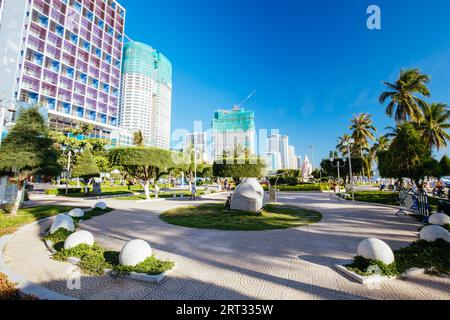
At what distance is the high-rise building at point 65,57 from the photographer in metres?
55.4

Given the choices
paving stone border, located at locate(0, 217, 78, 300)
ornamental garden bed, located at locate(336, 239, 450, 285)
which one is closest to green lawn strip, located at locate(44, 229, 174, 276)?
paving stone border, located at locate(0, 217, 78, 300)

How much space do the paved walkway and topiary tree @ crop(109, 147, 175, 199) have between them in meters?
12.8

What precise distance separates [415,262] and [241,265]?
4.55 meters

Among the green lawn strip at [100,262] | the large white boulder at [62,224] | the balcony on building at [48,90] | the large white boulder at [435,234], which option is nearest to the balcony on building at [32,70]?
the balcony on building at [48,90]

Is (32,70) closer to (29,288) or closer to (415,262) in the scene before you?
(29,288)

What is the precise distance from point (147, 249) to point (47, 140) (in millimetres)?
13438

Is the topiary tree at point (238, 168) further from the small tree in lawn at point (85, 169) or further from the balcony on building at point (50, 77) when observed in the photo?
the balcony on building at point (50, 77)

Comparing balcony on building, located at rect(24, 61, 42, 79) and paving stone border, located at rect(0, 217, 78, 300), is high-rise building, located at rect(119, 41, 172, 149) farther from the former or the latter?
paving stone border, located at rect(0, 217, 78, 300)

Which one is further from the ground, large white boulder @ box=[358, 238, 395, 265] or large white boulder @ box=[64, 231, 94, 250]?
large white boulder @ box=[358, 238, 395, 265]

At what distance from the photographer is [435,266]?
210 inches

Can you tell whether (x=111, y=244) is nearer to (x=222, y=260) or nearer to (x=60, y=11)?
(x=222, y=260)

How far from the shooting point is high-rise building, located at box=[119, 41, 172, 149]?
527 feet

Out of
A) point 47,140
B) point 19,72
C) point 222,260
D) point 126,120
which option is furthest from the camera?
point 126,120
